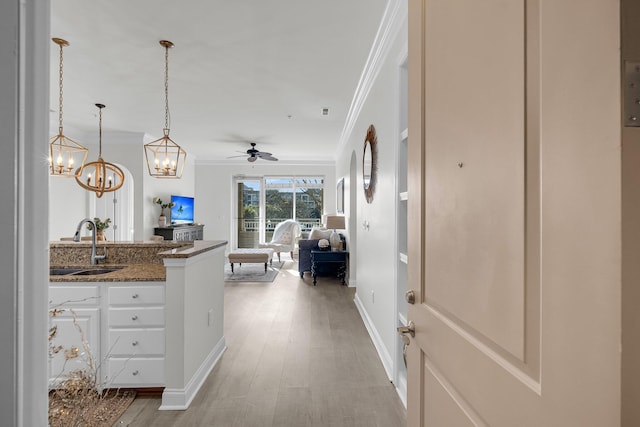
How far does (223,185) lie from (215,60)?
577cm

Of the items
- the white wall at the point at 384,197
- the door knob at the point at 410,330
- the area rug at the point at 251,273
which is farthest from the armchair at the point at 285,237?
the door knob at the point at 410,330

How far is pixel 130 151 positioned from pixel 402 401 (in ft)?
20.5

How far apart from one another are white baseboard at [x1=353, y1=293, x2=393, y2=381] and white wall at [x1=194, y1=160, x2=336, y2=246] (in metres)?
5.07

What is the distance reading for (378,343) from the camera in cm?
280

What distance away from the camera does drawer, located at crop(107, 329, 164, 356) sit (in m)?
2.07

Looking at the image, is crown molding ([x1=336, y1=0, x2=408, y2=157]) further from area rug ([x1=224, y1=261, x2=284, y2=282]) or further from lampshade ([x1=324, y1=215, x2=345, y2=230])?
area rug ([x1=224, y1=261, x2=284, y2=282])

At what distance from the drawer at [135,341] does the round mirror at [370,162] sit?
221 centimetres

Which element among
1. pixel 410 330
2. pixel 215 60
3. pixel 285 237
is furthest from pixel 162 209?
pixel 410 330

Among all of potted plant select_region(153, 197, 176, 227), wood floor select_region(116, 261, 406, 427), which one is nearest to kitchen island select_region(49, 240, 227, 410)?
wood floor select_region(116, 261, 406, 427)

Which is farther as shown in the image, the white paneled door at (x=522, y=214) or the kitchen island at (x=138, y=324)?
the kitchen island at (x=138, y=324)


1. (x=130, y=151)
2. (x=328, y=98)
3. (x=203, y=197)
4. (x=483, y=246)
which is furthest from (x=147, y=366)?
(x=203, y=197)

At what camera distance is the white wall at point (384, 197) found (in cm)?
233

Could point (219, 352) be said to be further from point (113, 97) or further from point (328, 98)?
point (113, 97)

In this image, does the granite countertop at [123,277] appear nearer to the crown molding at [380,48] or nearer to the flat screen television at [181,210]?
the crown molding at [380,48]
